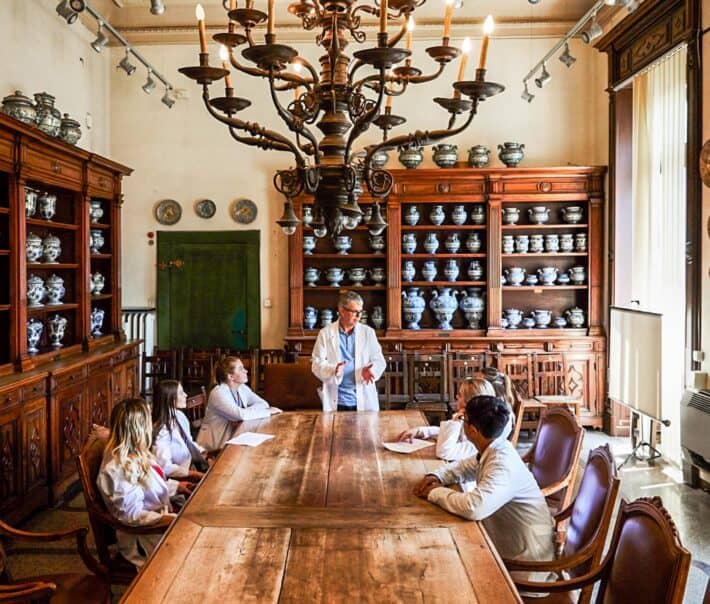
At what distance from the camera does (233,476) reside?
2.98 metres

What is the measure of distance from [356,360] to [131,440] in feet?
6.59

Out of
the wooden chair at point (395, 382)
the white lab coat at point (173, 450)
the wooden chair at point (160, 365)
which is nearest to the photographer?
the white lab coat at point (173, 450)

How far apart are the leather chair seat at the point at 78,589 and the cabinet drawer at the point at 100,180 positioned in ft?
13.2

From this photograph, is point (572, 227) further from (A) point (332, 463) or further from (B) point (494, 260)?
(A) point (332, 463)

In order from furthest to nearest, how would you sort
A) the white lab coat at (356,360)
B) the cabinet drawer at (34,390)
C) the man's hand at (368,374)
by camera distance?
the white lab coat at (356,360)
the man's hand at (368,374)
the cabinet drawer at (34,390)

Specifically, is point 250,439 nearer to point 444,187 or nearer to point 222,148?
point 444,187

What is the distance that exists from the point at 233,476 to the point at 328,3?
1934 mm

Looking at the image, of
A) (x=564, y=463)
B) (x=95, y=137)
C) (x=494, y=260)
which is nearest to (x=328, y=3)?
(x=564, y=463)

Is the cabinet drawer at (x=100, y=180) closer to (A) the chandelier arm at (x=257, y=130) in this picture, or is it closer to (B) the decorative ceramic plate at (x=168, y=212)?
(B) the decorative ceramic plate at (x=168, y=212)

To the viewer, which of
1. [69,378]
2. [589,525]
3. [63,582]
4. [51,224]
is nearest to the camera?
[589,525]

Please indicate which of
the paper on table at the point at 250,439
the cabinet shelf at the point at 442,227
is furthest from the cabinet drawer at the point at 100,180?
the paper on table at the point at 250,439

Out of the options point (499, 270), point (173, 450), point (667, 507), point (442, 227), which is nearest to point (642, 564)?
point (173, 450)

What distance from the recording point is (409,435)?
364 centimetres

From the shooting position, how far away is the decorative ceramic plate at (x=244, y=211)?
7.58 metres
